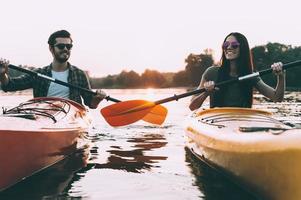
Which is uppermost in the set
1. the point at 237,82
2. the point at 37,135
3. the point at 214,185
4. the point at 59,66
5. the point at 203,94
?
the point at 59,66

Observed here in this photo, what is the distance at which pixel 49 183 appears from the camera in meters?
5.11

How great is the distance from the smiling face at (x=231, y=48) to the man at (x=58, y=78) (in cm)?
261

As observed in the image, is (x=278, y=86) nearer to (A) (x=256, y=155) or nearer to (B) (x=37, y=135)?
(A) (x=256, y=155)

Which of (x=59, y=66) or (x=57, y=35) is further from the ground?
(x=57, y=35)

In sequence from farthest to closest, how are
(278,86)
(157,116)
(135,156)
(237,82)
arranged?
(157,116), (135,156), (237,82), (278,86)

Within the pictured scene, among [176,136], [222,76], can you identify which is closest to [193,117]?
[222,76]

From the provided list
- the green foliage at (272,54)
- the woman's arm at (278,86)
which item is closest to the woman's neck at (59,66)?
the woman's arm at (278,86)

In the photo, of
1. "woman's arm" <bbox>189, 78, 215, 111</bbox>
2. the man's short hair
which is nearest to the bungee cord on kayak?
the man's short hair

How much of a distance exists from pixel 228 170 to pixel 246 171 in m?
0.58

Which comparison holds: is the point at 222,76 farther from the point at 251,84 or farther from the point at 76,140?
the point at 76,140

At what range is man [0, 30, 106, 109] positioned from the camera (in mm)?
7492

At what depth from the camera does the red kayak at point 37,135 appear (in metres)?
4.41

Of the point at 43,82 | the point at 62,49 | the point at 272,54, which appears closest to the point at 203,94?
the point at 62,49

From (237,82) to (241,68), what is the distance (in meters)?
0.27
